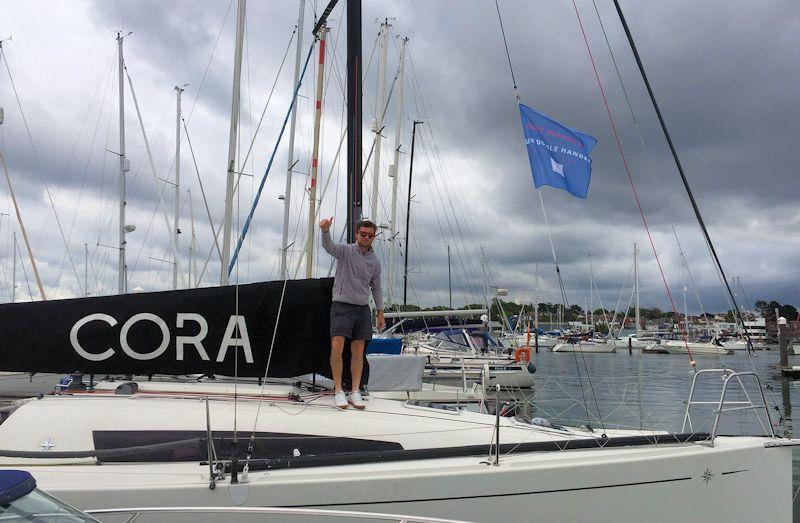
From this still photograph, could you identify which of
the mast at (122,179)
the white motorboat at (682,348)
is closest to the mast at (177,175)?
the mast at (122,179)

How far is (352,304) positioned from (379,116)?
16745mm

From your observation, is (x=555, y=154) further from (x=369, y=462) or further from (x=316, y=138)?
(x=316, y=138)

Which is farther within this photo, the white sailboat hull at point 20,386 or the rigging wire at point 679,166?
the white sailboat hull at point 20,386

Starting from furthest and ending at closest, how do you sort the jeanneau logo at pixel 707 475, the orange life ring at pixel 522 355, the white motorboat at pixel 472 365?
1. the orange life ring at pixel 522 355
2. the white motorboat at pixel 472 365
3. the jeanneau logo at pixel 707 475

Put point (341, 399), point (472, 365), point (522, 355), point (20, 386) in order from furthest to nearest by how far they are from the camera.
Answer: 1. point (522, 355)
2. point (472, 365)
3. point (20, 386)
4. point (341, 399)

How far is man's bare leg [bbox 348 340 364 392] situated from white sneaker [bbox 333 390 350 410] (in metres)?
0.13

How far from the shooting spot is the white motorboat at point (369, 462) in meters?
3.01

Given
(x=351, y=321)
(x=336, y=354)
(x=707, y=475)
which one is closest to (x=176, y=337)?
(x=336, y=354)

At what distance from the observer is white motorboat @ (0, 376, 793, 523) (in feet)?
9.89

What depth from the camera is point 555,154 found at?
5.20m

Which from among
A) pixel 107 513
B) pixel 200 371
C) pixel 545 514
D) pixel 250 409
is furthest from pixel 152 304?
pixel 545 514

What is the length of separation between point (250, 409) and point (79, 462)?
106 cm

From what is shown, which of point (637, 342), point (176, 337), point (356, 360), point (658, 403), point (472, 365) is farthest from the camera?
point (637, 342)

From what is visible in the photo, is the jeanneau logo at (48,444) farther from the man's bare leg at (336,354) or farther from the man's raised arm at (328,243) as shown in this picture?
the man's raised arm at (328,243)
